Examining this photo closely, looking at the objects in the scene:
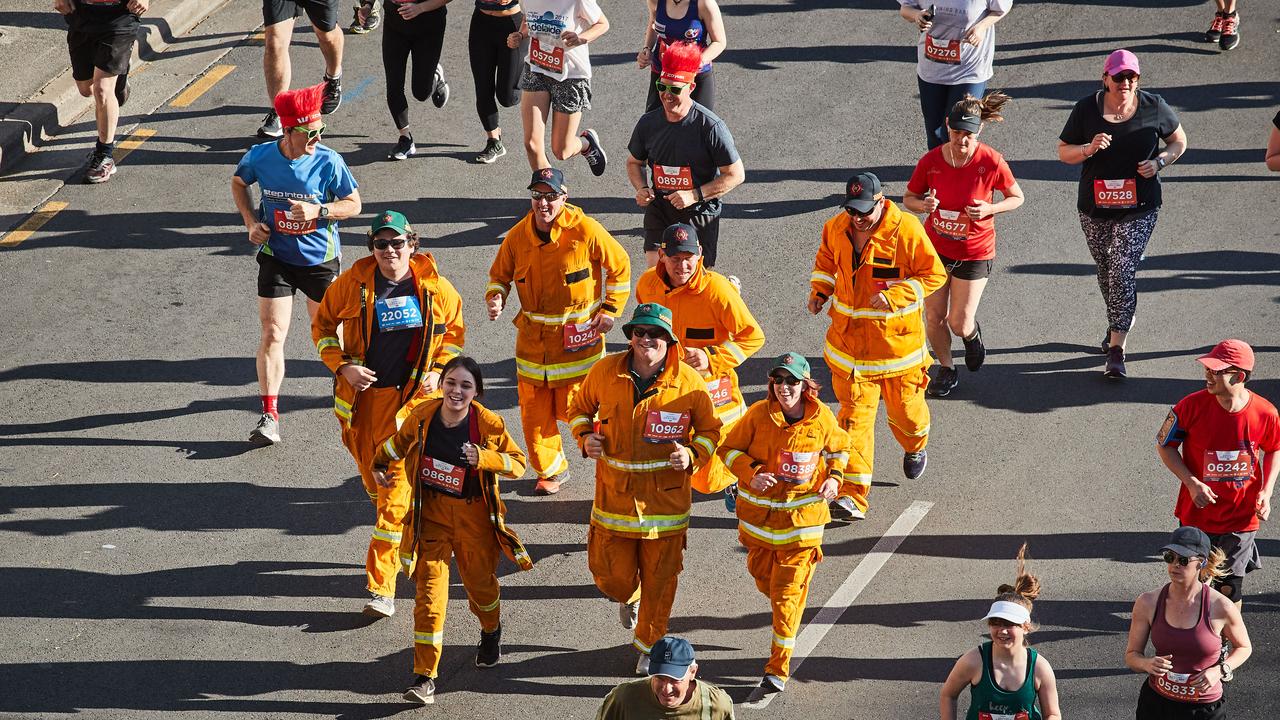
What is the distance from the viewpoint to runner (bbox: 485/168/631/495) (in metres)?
9.55

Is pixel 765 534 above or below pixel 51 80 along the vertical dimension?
below

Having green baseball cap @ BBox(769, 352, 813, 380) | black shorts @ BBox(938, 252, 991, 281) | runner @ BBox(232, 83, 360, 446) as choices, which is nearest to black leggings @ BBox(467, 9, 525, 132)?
runner @ BBox(232, 83, 360, 446)

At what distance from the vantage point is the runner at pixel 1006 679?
678cm

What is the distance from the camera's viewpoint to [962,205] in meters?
10.4

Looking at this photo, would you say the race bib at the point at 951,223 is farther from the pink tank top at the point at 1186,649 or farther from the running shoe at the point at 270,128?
the running shoe at the point at 270,128

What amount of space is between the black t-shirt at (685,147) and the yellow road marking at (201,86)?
237 inches

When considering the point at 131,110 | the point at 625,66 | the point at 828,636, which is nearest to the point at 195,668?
the point at 828,636

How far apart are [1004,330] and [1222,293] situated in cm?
180

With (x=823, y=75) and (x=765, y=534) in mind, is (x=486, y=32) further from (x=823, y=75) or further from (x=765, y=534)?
(x=765, y=534)

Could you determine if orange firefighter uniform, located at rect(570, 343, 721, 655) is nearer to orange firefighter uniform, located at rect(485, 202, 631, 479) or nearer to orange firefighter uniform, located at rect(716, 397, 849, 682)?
orange firefighter uniform, located at rect(716, 397, 849, 682)

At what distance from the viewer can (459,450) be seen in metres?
8.13

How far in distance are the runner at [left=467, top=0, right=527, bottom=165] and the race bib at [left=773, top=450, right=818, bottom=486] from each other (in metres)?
6.13

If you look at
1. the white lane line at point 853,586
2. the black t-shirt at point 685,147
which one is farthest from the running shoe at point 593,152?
the white lane line at point 853,586

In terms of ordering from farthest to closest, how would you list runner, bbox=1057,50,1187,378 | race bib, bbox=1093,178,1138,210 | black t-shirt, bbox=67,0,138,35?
black t-shirt, bbox=67,0,138,35
race bib, bbox=1093,178,1138,210
runner, bbox=1057,50,1187,378
